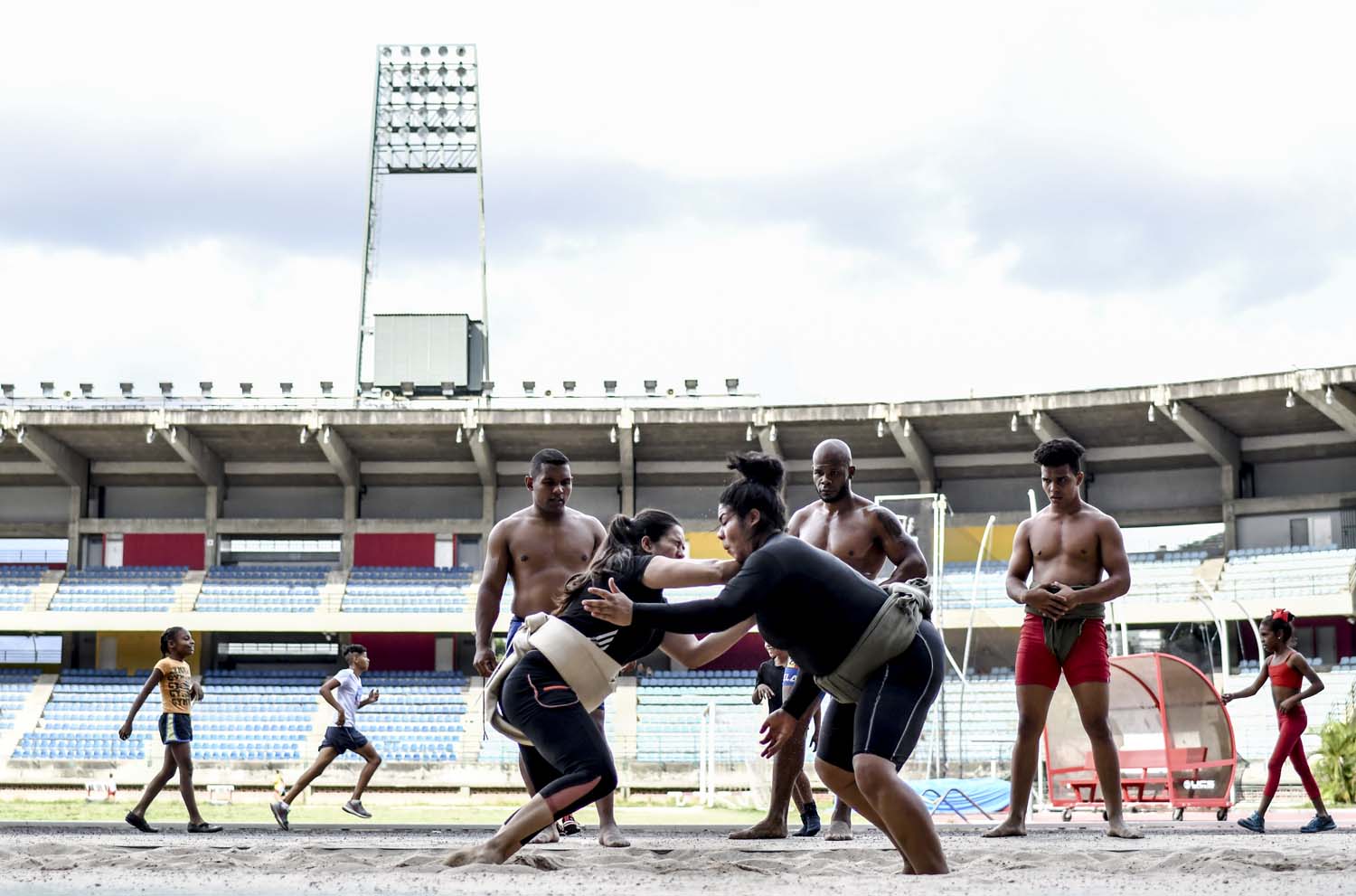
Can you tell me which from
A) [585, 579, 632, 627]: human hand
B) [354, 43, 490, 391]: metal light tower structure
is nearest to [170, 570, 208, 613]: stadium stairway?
[354, 43, 490, 391]: metal light tower structure

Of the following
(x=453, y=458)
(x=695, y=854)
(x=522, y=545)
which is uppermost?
(x=453, y=458)

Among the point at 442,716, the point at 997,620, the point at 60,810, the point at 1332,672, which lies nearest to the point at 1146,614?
the point at 1332,672

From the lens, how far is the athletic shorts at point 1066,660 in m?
8.05

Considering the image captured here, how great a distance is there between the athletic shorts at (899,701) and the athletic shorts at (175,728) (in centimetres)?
677

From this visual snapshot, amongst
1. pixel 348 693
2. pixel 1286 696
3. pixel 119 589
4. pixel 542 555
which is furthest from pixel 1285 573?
pixel 119 589

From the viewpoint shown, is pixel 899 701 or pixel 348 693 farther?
pixel 348 693

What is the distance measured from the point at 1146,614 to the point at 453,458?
16.0 meters

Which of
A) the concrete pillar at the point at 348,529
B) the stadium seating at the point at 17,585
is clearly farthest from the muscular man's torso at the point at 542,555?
the stadium seating at the point at 17,585

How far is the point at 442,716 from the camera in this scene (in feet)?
101

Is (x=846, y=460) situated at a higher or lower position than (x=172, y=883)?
higher

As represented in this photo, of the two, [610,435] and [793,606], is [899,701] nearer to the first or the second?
[793,606]

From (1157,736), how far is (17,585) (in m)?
29.1

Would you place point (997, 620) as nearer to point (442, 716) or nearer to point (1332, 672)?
point (1332, 672)

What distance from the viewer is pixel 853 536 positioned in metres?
8.12
